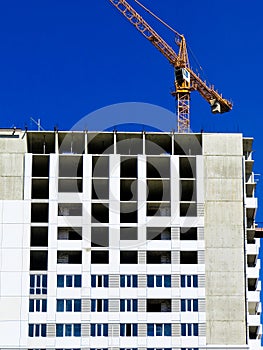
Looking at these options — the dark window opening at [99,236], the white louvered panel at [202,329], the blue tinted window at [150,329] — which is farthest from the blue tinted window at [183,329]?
the dark window opening at [99,236]

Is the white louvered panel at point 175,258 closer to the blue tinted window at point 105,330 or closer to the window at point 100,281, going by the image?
the window at point 100,281

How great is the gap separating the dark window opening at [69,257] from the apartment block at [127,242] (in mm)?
169

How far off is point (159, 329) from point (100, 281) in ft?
29.9

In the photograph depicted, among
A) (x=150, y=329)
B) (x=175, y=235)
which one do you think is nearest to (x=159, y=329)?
(x=150, y=329)

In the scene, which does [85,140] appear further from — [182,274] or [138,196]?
[182,274]

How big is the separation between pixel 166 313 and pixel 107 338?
763cm

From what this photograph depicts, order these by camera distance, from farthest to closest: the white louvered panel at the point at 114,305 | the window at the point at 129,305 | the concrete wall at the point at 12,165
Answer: the concrete wall at the point at 12,165, the window at the point at 129,305, the white louvered panel at the point at 114,305

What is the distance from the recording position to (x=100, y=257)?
430 feet

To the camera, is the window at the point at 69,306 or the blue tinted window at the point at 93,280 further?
the blue tinted window at the point at 93,280

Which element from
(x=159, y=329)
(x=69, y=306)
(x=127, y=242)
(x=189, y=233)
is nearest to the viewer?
(x=159, y=329)

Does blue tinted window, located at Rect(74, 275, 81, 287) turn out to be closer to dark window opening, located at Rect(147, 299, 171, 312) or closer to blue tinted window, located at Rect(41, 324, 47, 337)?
blue tinted window, located at Rect(41, 324, 47, 337)

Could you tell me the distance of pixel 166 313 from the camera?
127 metres

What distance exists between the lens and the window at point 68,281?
12812cm

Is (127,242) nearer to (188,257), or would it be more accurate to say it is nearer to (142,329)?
(188,257)
